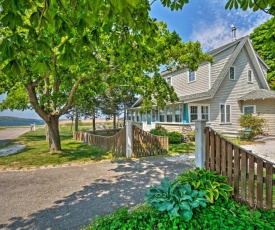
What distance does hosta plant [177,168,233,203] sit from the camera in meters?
3.49

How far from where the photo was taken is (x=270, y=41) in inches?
130

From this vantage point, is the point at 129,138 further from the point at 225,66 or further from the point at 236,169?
the point at 225,66

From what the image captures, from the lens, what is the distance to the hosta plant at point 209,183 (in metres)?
3.49

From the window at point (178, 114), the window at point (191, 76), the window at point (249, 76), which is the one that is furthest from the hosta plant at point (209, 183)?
the window at point (249, 76)

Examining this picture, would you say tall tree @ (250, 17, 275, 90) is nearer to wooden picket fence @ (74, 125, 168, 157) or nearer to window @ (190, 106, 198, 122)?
window @ (190, 106, 198, 122)

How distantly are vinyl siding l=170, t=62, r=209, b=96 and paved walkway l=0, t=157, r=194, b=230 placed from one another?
34.3ft

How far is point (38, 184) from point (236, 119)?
53.2 feet

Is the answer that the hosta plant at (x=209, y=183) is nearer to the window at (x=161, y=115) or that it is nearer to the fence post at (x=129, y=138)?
the fence post at (x=129, y=138)

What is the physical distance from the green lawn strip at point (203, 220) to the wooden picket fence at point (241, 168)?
298 millimetres

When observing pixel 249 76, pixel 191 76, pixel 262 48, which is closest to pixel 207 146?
pixel 191 76

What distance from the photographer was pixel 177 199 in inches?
A: 129

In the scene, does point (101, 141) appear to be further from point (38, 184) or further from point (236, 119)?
point (236, 119)

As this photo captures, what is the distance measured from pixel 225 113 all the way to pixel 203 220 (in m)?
15.2

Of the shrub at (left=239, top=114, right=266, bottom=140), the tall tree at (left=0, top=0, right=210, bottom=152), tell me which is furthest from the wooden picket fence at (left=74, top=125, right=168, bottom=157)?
the shrub at (left=239, top=114, right=266, bottom=140)
